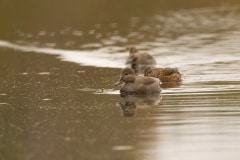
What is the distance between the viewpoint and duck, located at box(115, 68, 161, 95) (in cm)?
2159

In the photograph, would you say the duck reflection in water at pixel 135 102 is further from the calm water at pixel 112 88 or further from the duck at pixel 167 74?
the duck at pixel 167 74

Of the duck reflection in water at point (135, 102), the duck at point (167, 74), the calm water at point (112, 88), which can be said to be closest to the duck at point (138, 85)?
the duck reflection in water at point (135, 102)

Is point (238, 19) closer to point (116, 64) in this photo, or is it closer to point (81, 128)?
point (116, 64)

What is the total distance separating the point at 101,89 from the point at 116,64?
6.29 m

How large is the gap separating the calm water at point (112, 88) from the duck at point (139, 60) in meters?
0.44

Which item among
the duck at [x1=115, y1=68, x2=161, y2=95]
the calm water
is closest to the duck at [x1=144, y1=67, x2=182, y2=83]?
the calm water

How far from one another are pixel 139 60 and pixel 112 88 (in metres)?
6.23

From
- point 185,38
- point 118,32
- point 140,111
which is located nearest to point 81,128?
point 140,111

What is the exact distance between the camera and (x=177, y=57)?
95.9ft

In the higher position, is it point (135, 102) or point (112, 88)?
point (112, 88)

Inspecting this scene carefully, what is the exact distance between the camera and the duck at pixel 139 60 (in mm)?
28250

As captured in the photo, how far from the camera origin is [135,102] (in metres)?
20.5

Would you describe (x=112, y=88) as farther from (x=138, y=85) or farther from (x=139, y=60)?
(x=139, y=60)

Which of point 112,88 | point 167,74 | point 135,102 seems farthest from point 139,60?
point 135,102
